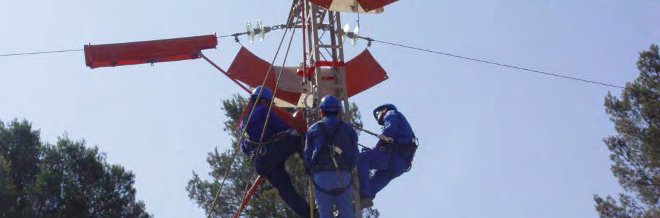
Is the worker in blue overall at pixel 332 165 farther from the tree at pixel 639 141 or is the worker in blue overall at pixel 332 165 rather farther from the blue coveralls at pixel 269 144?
the tree at pixel 639 141

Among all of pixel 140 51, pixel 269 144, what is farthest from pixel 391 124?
pixel 140 51

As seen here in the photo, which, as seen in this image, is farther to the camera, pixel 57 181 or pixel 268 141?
pixel 57 181

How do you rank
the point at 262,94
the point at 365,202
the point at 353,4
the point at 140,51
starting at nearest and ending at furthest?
the point at 365,202 < the point at 262,94 < the point at 353,4 < the point at 140,51

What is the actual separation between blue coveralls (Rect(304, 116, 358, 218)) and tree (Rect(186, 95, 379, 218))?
25.7 ft

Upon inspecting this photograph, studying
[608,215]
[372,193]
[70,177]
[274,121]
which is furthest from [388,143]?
[70,177]

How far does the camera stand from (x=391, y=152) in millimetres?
9078

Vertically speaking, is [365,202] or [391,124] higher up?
[391,124]

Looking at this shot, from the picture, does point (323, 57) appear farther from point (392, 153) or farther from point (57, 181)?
point (57, 181)

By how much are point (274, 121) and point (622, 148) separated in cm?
1307

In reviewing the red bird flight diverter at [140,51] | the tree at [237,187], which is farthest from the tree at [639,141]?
the red bird flight diverter at [140,51]

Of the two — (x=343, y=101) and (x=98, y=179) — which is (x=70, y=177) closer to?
(x=98, y=179)

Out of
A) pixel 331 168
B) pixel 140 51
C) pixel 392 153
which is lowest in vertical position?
pixel 331 168

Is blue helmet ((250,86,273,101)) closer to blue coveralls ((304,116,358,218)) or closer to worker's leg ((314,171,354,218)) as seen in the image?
blue coveralls ((304,116,358,218))

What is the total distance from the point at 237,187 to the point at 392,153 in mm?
9056
